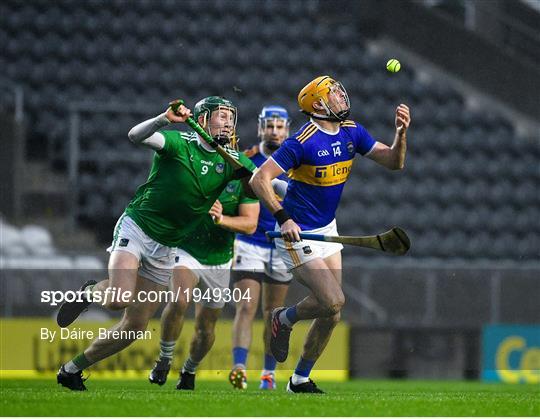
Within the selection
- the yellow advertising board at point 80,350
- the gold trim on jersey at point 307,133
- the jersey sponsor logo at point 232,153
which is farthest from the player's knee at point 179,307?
the yellow advertising board at point 80,350

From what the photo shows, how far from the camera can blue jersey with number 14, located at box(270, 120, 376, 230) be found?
903 centimetres

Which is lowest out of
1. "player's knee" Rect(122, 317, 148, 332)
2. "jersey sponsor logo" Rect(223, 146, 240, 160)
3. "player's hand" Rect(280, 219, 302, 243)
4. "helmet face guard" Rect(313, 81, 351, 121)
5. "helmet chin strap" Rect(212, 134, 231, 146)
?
"player's knee" Rect(122, 317, 148, 332)

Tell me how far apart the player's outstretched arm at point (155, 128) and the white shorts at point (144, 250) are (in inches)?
22.6

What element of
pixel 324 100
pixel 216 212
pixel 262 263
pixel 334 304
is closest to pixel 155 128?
pixel 216 212

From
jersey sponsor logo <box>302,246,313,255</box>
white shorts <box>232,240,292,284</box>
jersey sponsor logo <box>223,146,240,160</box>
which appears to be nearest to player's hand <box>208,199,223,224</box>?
jersey sponsor logo <box>223,146,240,160</box>

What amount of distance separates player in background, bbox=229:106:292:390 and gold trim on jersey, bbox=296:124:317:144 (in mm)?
1386

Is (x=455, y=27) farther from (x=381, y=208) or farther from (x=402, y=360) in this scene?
(x=402, y=360)

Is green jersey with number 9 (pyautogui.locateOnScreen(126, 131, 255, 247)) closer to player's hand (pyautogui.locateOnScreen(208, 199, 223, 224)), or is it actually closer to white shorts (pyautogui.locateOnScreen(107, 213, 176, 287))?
white shorts (pyautogui.locateOnScreen(107, 213, 176, 287))

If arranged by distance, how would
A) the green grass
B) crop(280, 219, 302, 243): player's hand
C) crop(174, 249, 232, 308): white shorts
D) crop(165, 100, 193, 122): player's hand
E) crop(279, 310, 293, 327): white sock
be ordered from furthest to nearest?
crop(174, 249, 232, 308): white shorts, crop(279, 310, 293, 327): white sock, crop(280, 219, 302, 243): player's hand, crop(165, 100, 193, 122): player's hand, the green grass

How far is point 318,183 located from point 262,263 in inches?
72.6

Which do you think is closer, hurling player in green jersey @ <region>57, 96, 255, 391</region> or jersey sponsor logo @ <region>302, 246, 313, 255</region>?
hurling player in green jersey @ <region>57, 96, 255, 391</region>

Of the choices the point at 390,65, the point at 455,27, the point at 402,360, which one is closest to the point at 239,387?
the point at 390,65

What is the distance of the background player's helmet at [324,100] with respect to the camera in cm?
916

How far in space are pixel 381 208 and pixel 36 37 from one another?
16.9 ft
